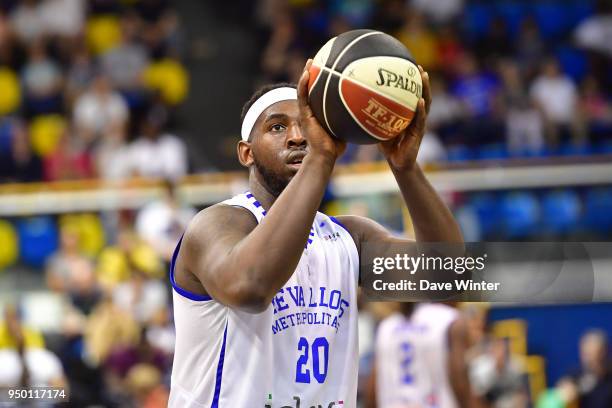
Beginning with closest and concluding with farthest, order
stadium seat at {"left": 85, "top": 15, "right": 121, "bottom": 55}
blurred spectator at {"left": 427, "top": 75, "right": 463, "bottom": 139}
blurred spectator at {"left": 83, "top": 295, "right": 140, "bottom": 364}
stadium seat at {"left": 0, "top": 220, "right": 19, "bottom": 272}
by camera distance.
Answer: blurred spectator at {"left": 83, "top": 295, "right": 140, "bottom": 364}
stadium seat at {"left": 0, "top": 220, "right": 19, "bottom": 272}
blurred spectator at {"left": 427, "top": 75, "right": 463, "bottom": 139}
stadium seat at {"left": 85, "top": 15, "right": 121, "bottom": 55}

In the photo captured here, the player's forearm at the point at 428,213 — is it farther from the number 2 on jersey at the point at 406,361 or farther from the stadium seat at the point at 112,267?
the stadium seat at the point at 112,267

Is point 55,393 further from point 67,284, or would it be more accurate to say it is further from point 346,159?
point 346,159

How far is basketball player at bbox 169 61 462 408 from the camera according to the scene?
3857 mm

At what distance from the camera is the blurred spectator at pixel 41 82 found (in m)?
15.9

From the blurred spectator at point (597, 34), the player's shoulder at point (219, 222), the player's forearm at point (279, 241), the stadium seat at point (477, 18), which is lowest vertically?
the player's forearm at point (279, 241)

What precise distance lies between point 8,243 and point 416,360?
6.47m

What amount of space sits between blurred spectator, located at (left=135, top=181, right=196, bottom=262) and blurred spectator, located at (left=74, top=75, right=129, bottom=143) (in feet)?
7.30

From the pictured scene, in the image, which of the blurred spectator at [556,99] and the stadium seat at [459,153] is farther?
the blurred spectator at [556,99]

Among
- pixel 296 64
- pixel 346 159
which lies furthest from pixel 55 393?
pixel 296 64

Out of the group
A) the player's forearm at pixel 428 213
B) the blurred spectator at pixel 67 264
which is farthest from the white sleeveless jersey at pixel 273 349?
the blurred spectator at pixel 67 264

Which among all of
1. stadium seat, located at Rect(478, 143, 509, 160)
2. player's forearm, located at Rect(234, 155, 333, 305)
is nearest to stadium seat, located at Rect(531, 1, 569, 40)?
stadium seat, located at Rect(478, 143, 509, 160)

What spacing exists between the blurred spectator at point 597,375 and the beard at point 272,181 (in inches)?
260

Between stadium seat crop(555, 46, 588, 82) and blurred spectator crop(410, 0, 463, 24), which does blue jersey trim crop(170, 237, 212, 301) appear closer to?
stadium seat crop(555, 46, 588, 82)

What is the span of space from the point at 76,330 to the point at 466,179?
422cm
